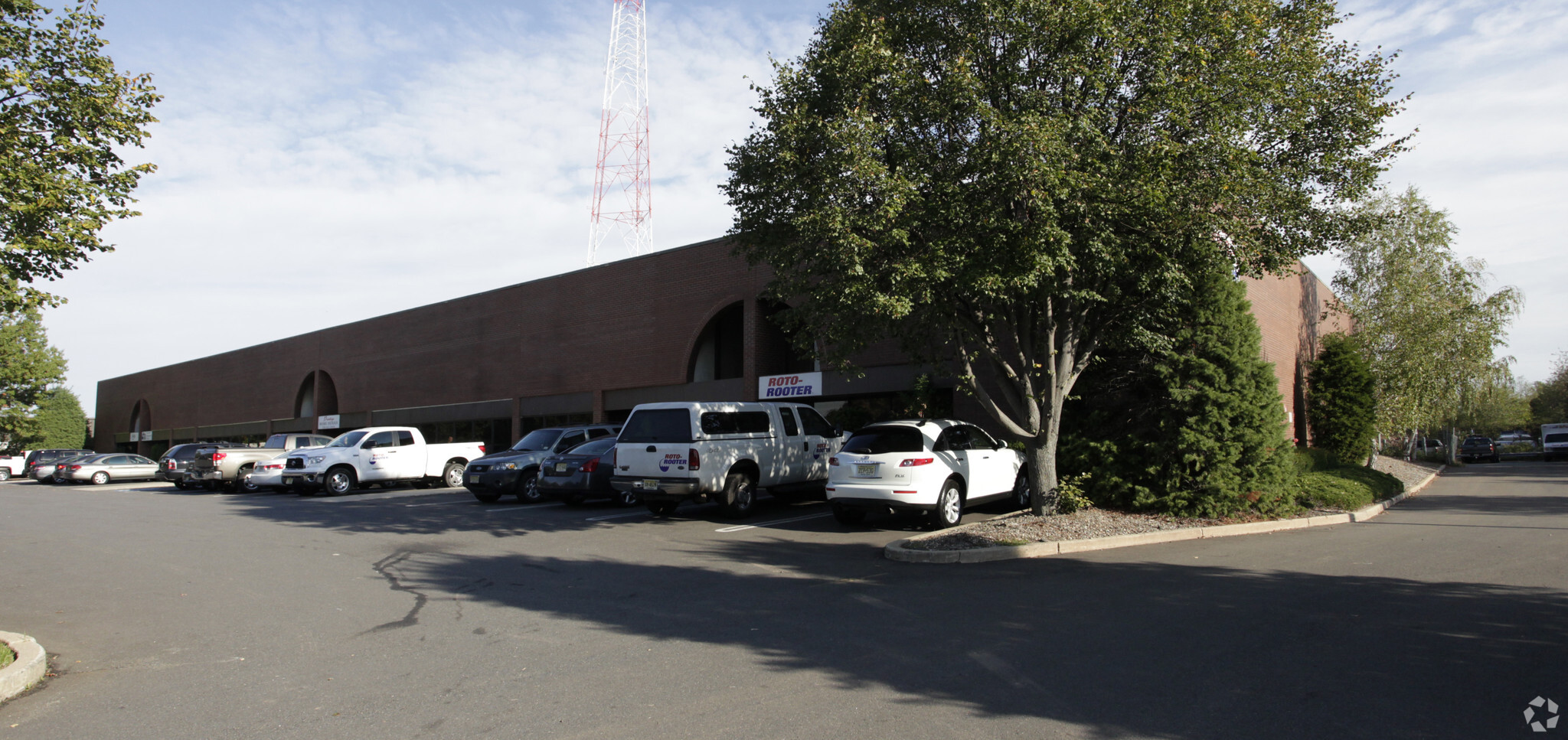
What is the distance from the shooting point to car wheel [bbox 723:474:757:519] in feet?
48.9

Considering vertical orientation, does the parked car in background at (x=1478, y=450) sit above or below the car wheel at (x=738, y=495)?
below

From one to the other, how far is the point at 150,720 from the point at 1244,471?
14.1 metres

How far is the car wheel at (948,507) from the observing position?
13.0m

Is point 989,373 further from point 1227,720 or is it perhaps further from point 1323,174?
point 1227,720

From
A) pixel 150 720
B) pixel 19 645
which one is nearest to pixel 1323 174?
pixel 150 720

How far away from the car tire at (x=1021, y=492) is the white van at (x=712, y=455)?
3.62 m

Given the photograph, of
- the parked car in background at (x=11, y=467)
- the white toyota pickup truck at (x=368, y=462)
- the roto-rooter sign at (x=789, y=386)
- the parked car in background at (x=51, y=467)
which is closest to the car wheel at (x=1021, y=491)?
the roto-rooter sign at (x=789, y=386)

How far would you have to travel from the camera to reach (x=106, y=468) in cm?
3628

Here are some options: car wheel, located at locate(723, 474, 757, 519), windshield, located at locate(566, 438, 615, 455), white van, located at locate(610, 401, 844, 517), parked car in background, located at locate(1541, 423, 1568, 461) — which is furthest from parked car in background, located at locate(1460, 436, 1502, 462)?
windshield, located at locate(566, 438, 615, 455)

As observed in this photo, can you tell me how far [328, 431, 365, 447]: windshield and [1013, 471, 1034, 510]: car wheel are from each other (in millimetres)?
16739

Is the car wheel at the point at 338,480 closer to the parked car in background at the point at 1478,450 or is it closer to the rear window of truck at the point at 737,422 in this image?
the rear window of truck at the point at 737,422

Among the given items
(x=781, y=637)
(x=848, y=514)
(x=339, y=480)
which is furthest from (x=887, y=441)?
(x=339, y=480)

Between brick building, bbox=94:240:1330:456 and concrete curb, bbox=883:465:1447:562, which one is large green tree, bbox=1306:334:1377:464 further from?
concrete curb, bbox=883:465:1447:562

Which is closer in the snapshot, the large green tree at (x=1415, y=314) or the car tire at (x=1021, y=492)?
the car tire at (x=1021, y=492)
